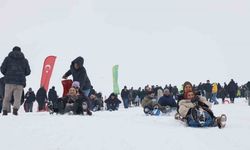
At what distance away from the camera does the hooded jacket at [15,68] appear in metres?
10.2

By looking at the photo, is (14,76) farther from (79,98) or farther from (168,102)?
(168,102)

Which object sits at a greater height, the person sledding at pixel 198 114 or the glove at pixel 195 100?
the glove at pixel 195 100

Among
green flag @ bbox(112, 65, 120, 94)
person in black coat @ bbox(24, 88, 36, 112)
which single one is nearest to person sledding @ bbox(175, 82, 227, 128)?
person in black coat @ bbox(24, 88, 36, 112)

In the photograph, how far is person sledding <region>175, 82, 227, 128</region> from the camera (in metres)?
8.19

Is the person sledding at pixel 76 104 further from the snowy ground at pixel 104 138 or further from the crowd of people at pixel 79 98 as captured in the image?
the snowy ground at pixel 104 138

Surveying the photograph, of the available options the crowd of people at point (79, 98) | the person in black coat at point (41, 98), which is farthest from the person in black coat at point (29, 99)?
the crowd of people at point (79, 98)

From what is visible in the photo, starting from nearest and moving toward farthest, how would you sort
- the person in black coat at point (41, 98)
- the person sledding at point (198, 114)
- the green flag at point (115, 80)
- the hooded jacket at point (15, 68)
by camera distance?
the person sledding at point (198, 114) < the hooded jacket at point (15, 68) < the person in black coat at point (41, 98) < the green flag at point (115, 80)

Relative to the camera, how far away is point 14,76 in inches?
402

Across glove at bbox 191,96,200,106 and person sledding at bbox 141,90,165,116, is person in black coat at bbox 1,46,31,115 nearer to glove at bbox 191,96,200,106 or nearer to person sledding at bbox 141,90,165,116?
glove at bbox 191,96,200,106

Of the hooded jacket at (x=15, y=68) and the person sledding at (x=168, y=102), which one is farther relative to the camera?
the person sledding at (x=168, y=102)

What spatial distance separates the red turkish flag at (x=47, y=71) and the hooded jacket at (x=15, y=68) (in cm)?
1234

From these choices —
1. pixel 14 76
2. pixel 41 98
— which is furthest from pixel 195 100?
pixel 41 98

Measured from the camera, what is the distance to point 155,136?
625 cm

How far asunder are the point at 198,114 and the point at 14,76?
4499 millimetres
